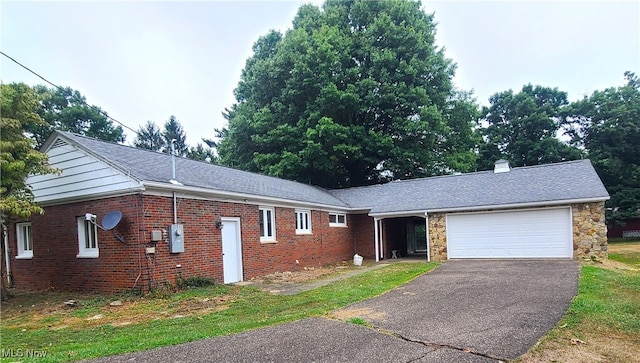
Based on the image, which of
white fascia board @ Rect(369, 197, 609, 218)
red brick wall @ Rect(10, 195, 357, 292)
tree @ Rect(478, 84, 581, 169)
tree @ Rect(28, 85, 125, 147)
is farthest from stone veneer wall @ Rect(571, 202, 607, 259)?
tree @ Rect(28, 85, 125, 147)

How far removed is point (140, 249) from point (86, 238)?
278 centimetres

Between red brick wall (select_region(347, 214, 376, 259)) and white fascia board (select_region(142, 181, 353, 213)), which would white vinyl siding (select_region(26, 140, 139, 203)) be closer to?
white fascia board (select_region(142, 181, 353, 213))

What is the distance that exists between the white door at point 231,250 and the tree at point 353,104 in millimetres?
13740

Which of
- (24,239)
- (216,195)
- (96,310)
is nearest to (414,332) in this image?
(96,310)

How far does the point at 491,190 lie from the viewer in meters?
17.7

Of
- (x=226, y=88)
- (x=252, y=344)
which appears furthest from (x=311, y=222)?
(x=226, y=88)

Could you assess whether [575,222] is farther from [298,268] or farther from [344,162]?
[344,162]

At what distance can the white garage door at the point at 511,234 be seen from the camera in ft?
50.2

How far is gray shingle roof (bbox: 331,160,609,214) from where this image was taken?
15.5 m

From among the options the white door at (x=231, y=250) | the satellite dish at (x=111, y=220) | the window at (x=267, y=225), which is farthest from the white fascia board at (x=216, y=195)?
the satellite dish at (x=111, y=220)

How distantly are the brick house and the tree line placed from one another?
746 cm

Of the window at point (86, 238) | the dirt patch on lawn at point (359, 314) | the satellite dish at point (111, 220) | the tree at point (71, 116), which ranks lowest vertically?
the dirt patch on lawn at point (359, 314)

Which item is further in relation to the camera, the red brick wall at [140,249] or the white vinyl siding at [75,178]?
the white vinyl siding at [75,178]

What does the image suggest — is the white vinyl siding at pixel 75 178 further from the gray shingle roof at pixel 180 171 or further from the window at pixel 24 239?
the window at pixel 24 239
